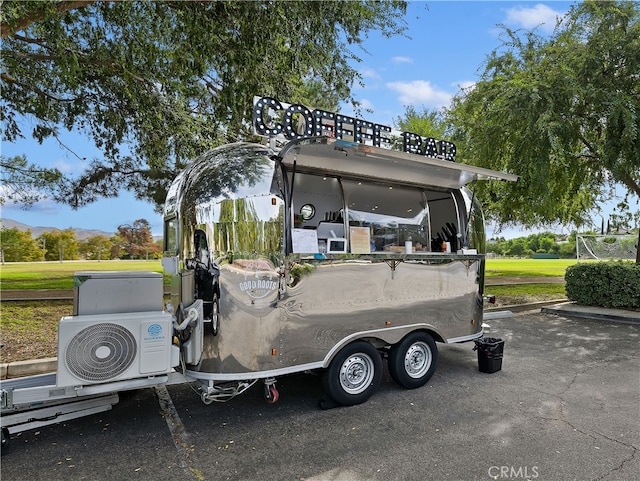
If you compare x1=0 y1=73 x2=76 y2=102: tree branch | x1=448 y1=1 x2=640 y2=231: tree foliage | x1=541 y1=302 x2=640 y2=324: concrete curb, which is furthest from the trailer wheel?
x1=541 y1=302 x2=640 y2=324: concrete curb

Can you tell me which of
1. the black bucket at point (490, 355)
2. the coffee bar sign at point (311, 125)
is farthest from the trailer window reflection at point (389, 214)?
the black bucket at point (490, 355)

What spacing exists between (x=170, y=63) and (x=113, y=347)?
585cm

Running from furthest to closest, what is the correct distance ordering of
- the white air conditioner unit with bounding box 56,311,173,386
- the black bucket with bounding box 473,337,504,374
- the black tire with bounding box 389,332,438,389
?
the black bucket with bounding box 473,337,504,374 → the black tire with bounding box 389,332,438,389 → the white air conditioner unit with bounding box 56,311,173,386

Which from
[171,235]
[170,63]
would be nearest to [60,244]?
[170,63]

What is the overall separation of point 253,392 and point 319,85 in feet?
29.5

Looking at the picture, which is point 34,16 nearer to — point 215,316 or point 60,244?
point 215,316

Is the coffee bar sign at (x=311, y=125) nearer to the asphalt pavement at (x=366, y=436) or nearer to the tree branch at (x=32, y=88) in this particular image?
the asphalt pavement at (x=366, y=436)

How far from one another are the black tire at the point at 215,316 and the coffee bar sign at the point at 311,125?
6.19 ft

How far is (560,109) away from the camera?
9.37 metres

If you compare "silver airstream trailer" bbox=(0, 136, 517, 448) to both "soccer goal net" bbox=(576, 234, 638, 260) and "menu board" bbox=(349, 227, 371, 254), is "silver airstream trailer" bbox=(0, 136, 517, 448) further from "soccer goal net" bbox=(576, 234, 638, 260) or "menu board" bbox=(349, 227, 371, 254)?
"soccer goal net" bbox=(576, 234, 638, 260)

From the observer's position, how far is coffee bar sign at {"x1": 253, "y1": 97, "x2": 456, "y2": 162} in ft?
14.8

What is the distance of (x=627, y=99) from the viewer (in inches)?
348

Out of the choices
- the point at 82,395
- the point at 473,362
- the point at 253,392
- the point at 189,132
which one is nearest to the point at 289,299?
the point at 253,392

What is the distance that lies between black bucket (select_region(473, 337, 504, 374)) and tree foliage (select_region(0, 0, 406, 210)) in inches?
221
